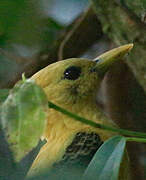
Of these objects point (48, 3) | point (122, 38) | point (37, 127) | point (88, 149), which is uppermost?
point (48, 3)

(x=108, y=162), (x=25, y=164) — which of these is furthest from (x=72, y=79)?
(x=108, y=162)

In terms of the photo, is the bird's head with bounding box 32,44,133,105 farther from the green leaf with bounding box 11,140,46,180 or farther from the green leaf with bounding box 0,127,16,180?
the green leaf with bounding box 0,127,16,180

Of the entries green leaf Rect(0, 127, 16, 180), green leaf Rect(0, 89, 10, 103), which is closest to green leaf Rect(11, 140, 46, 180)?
green leaf Rect(0, 127, 16, 180)

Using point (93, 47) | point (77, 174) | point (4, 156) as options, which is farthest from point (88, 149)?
point (93, 47)

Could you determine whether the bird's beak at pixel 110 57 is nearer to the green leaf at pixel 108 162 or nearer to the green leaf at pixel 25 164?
the green leaf at pixel 25 164

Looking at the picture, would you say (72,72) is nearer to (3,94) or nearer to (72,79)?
(72,79)

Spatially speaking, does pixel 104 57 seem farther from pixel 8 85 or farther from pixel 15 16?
pixel 15 16

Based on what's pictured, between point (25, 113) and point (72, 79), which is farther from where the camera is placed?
point (72, 79)
